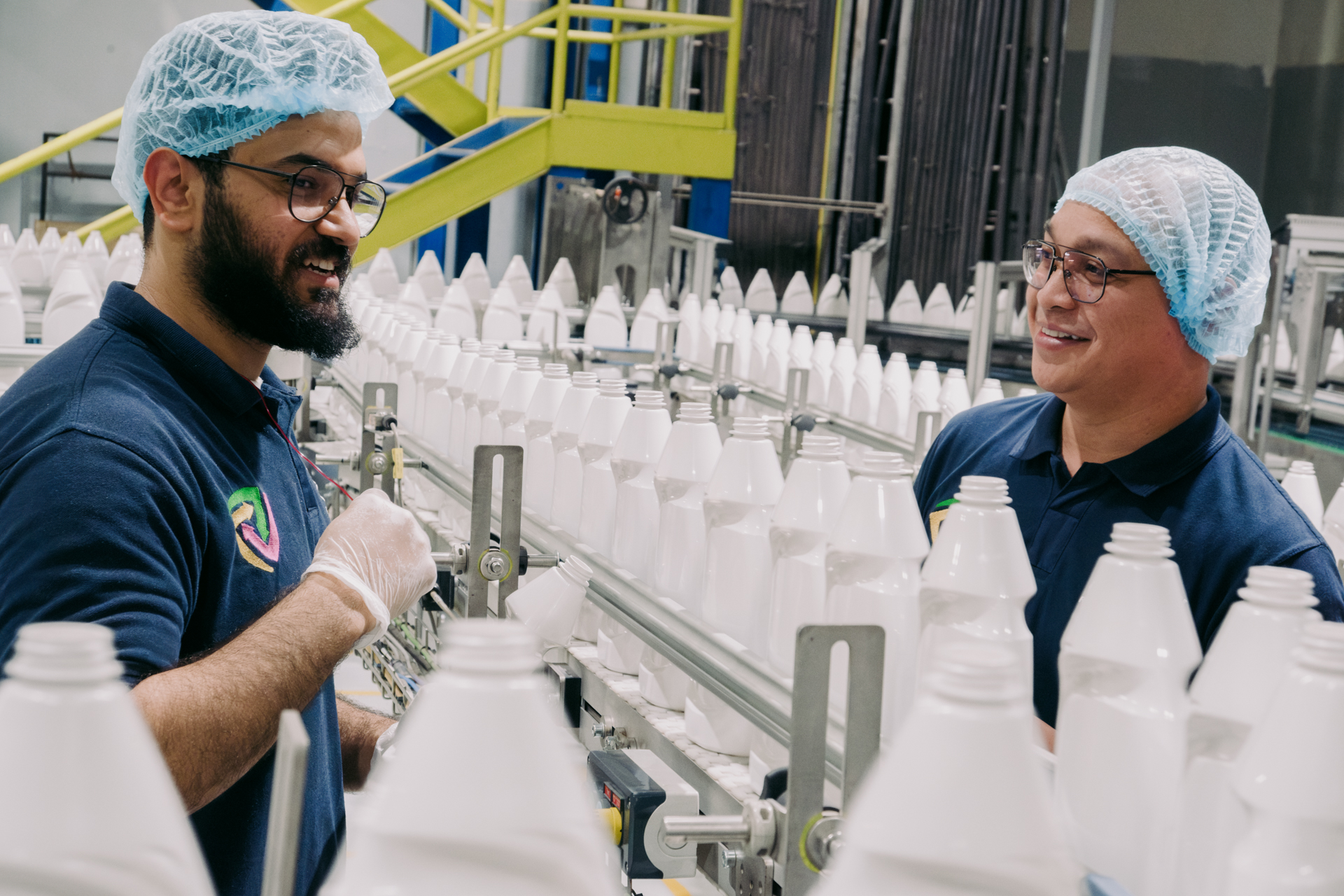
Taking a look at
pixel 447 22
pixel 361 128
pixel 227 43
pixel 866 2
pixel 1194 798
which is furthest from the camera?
pixel 447 22

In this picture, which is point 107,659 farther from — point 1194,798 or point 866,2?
point 866,2

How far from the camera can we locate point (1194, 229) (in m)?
1.47

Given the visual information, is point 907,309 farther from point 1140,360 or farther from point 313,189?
point 313,189

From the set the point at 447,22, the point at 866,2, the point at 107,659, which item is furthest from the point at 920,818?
the point at 447,22

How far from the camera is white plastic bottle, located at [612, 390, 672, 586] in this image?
1353 mm

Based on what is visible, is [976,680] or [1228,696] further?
[1228,696]

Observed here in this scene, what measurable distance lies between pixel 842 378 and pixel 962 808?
9.15 feet

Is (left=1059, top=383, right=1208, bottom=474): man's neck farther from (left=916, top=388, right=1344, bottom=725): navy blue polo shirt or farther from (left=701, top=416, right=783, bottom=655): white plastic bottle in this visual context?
(left=701, top=416, right=783, bottom=655): white plastic bottle

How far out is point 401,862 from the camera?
44cm

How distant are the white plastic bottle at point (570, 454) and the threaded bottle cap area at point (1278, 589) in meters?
0.96

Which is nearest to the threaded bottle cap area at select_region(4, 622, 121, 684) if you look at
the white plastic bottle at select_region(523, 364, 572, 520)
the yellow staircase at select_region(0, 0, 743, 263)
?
the white plastic bottle at select_region(523, 364, 572, 520)

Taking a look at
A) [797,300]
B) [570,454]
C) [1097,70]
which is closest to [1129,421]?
[570,454]

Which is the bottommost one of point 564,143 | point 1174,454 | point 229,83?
point 1174,454

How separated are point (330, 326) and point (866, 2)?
6580 mm
